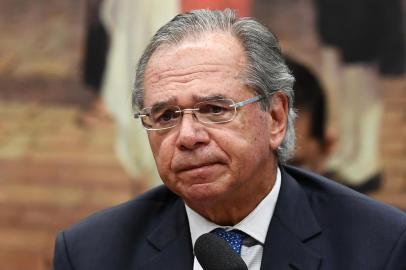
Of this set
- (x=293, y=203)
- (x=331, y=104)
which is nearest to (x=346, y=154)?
(x=331, y=104)

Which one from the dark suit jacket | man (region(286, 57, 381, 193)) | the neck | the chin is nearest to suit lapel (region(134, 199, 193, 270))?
the dark suit jacket

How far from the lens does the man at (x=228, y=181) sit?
7.33 feet

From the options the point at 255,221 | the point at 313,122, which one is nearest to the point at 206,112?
the point at 255,221

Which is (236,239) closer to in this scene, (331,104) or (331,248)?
(331,248)

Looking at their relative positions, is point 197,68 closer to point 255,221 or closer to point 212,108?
point 212,108

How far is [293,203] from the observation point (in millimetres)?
2488

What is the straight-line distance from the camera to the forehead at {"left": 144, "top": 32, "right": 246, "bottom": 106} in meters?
2.24

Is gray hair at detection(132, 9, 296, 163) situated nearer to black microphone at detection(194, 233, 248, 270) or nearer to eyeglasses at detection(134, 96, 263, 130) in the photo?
eyeglasses at detection(134, 96, 263, 130)

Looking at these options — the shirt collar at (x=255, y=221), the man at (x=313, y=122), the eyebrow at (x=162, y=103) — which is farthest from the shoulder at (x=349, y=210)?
the man at (x=313, y=122)

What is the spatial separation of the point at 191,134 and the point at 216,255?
1.27 ft

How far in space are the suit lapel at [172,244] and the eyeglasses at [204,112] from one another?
0.38 meters

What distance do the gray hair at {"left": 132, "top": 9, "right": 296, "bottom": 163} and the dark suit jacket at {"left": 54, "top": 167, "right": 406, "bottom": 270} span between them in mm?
329

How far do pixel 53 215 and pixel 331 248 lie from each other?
3409 mm

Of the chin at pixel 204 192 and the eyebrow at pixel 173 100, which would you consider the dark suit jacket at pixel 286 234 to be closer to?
the chin at pixel 204 192
